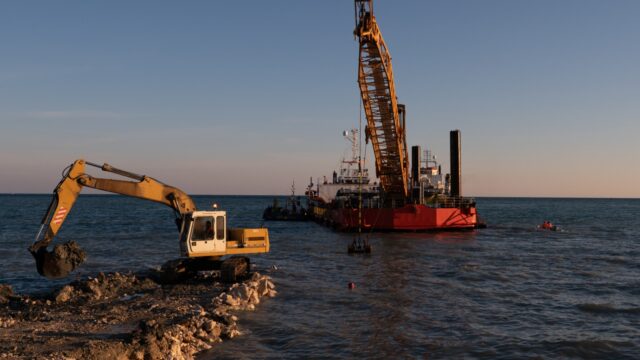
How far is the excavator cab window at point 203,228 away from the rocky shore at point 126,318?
6.84 feet

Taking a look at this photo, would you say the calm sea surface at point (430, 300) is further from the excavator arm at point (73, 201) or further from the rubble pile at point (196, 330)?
the excavator arm at point (73, 201)

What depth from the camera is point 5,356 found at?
11352 mm

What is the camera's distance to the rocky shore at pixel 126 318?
12.2 meters

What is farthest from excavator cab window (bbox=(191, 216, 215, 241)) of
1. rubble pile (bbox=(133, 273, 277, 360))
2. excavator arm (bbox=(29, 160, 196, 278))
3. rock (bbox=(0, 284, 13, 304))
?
rock (bbox=(0, 284, 13, 304))

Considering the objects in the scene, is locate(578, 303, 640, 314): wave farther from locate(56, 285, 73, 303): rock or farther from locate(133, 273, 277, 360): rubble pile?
locate(56, 285, 73, 303): rock

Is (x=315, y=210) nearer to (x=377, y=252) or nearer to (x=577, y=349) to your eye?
(x=377, y=252)

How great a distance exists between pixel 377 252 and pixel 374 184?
31214 millimetres

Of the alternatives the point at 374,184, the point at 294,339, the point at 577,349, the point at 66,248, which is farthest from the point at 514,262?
the point at 374,184

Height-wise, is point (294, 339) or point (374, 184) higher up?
point (374, 184)

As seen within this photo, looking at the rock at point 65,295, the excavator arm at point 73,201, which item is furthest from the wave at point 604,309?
the rock at point 65,295

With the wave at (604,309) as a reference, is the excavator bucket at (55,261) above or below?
above

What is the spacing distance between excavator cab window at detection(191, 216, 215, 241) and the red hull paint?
31.1 m

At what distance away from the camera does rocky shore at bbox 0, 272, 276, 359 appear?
479 inches

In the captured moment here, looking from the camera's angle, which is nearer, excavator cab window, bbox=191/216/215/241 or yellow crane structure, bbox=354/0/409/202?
excavator cab window, bbox=191/216/215/241
